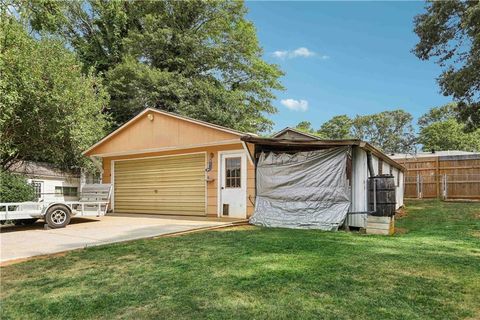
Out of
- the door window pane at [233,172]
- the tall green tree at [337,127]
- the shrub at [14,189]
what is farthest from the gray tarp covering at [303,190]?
the tall green tree at [337,127]

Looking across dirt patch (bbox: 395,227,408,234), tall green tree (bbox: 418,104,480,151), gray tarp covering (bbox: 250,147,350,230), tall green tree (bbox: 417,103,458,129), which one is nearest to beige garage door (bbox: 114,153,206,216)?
gray tarp covering (bbox: 250,147,350,230)

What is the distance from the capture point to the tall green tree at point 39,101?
9.54 metres

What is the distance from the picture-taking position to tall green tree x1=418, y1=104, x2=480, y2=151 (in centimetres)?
3441

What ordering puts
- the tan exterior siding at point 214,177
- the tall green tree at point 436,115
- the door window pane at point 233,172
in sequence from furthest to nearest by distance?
the tall green tree at point 436,115 < the door window pane at point 233,172 < the tan exterior siding at point 214,177

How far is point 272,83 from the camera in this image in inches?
1014

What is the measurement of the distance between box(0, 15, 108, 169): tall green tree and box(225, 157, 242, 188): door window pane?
591 cm

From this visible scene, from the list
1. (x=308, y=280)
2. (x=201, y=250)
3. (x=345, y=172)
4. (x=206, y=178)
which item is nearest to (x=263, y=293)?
(x=308, y=280)

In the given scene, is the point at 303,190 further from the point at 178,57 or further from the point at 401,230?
the point at 178,57

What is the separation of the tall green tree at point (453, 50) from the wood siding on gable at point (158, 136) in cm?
872

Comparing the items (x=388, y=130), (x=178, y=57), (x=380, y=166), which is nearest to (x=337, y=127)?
(x=388, y=130)

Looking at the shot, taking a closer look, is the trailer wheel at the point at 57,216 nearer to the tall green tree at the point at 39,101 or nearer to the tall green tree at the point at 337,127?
the tall green tree at the point at 39,101

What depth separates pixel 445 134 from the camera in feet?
116

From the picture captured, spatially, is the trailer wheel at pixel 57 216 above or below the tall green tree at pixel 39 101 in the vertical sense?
below

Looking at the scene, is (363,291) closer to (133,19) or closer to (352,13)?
(352,13)
